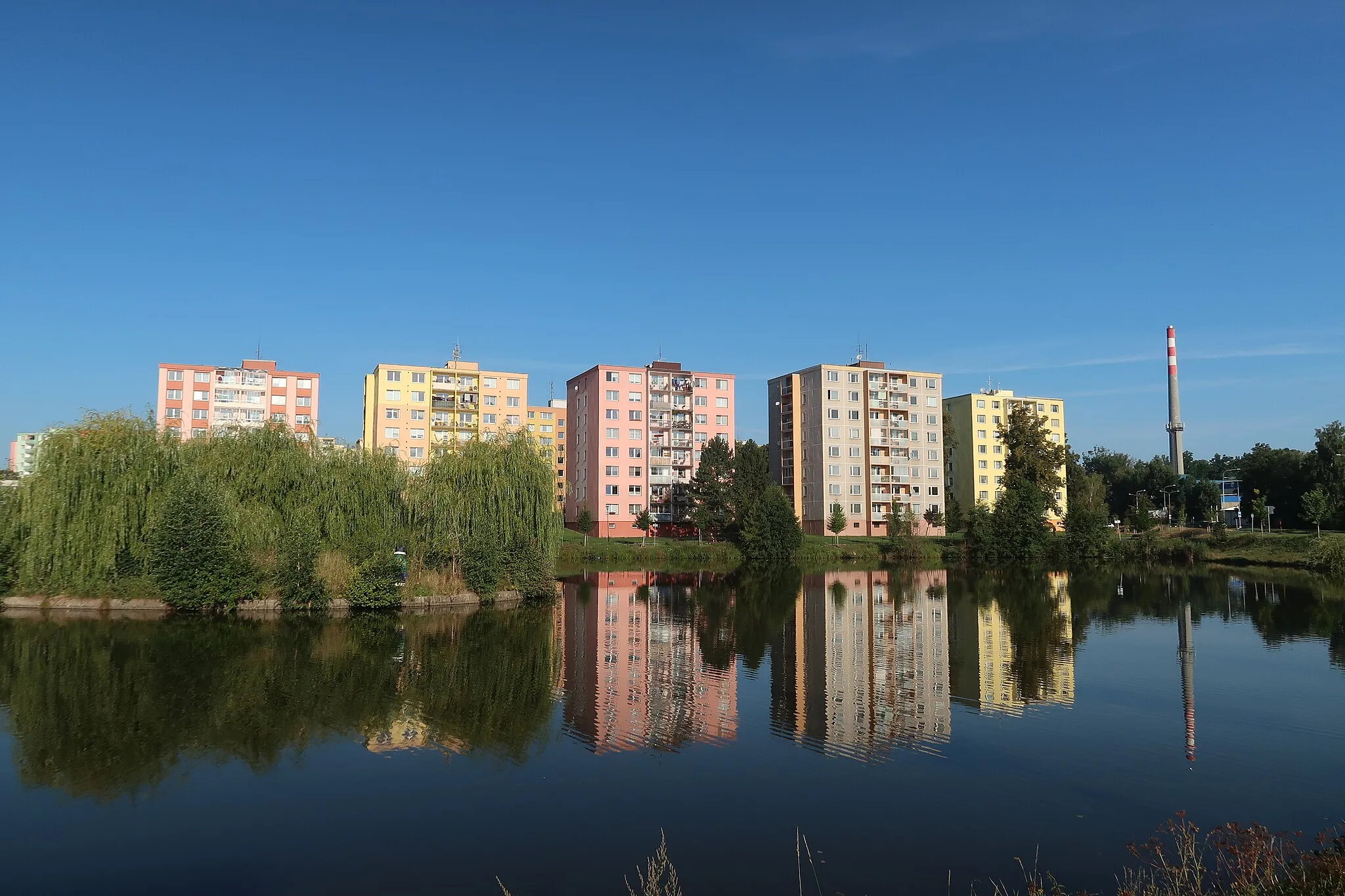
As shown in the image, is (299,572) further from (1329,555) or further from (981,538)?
(1329,555)

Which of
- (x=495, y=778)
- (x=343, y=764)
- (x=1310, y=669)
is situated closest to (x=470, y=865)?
(x=495, y=778)

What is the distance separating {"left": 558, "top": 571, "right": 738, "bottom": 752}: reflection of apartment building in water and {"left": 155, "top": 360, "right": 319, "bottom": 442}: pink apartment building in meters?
74.9

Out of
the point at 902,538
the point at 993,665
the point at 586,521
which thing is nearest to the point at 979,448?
the point at 902,538

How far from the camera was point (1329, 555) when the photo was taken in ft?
221

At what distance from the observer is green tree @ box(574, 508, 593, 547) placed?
3755 inches

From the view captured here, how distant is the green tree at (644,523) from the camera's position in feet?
302

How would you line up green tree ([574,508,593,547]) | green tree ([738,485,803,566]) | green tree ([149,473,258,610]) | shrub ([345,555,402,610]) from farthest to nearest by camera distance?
green tree ([574,508,593,547]) < green tree ([738,485,803,566]) < shrub ([345,555,402,610]) < green tree ([149,473,258,610])

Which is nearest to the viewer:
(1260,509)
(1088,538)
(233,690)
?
(233,690)

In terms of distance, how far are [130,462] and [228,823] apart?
1166 inches

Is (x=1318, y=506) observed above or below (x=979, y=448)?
below

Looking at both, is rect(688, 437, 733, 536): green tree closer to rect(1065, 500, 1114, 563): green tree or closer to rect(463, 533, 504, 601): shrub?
rect(1065, 500, 1114, 563): green tree

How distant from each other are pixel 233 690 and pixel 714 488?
6730cm

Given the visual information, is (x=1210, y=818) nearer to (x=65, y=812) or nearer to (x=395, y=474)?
(x=65, y=812)

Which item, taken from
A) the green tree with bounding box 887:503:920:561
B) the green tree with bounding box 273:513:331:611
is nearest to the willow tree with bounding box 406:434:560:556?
the green tree with bounding box 273:513:331:611
